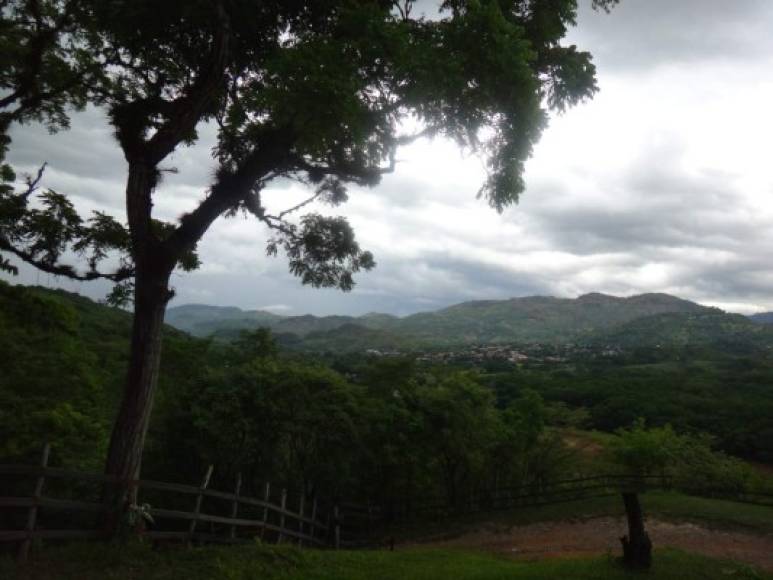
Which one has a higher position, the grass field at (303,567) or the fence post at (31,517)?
the fence post at (31,517)

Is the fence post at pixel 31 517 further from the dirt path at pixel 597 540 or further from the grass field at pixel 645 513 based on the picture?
the grass field at pixel 645 513

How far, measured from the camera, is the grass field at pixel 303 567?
20.7 ft

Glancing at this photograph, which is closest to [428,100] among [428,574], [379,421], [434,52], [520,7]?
[434,52]

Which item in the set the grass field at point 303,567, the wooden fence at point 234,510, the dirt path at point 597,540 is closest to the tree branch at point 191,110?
the wooden fence at point 234,510

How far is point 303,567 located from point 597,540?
39.4 feet

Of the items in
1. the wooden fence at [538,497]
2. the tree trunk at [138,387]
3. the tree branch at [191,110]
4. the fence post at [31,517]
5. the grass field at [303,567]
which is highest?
the tree branch at [191,110]

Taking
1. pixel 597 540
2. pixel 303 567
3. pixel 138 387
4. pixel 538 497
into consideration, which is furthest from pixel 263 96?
pixel 538 497

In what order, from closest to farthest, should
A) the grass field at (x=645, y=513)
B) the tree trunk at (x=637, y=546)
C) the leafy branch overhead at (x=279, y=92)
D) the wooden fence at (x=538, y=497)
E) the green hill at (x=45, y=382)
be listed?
1. the leafy branch overhead at (x=279, y=92)
2. the tree trunk at (x=637, y=546)
3. the green hill at (x=45, y=382)
4. the grass field at (x=645, y=513)
5. the wooden fence at (x=538, y=497)

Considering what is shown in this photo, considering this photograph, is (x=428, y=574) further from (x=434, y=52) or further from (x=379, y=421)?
(x=379, y=421)

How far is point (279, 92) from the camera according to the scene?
5.90 meters

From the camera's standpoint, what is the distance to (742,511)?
18.5 meters

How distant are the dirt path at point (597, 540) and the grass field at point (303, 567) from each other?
4.06 metres

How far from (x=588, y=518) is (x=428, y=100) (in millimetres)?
18474

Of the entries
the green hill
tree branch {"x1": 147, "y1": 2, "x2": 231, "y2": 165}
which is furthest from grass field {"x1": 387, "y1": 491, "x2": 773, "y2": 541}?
tree branch {"x1": 147, "y1": 2, "x2": 231, "y2": 165}
